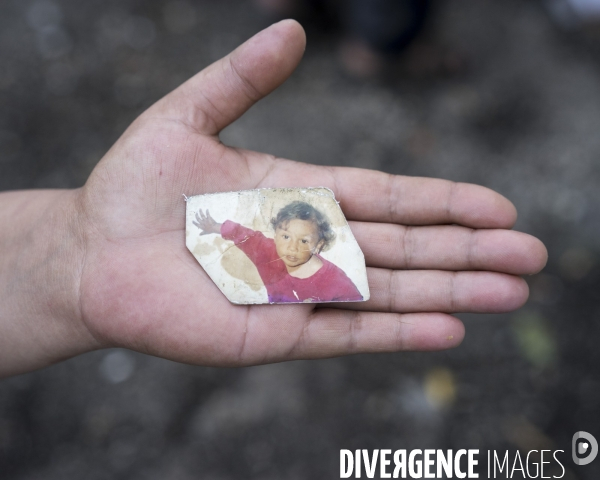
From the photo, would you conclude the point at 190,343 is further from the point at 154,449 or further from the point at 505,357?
the point at 505,357

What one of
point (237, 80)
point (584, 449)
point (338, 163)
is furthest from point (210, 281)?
point (584, 449)

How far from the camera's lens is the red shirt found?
2203 mm

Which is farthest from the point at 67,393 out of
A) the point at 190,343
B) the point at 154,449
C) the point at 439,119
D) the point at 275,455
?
the point at 439,119

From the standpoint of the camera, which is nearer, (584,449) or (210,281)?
(210,281)

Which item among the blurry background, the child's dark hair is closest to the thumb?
the child's dark hair

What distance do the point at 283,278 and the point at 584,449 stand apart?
216 centimetres

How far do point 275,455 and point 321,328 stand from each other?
1.25 meters

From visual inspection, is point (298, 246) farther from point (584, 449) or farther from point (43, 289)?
point (584, 449)

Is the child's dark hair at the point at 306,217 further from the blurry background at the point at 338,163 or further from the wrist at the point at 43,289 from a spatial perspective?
the blurry background at the point at 338,163

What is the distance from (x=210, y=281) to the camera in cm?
219

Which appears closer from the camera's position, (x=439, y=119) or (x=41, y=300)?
(x=41, y=300)

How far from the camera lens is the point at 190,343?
2096mm

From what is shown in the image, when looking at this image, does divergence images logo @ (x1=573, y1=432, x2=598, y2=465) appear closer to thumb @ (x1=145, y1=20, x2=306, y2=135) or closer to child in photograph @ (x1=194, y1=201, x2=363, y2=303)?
child in photograph @ (x1=194, y1=201, x2=363, y2=303)

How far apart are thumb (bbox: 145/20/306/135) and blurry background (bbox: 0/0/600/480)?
1356 mm
